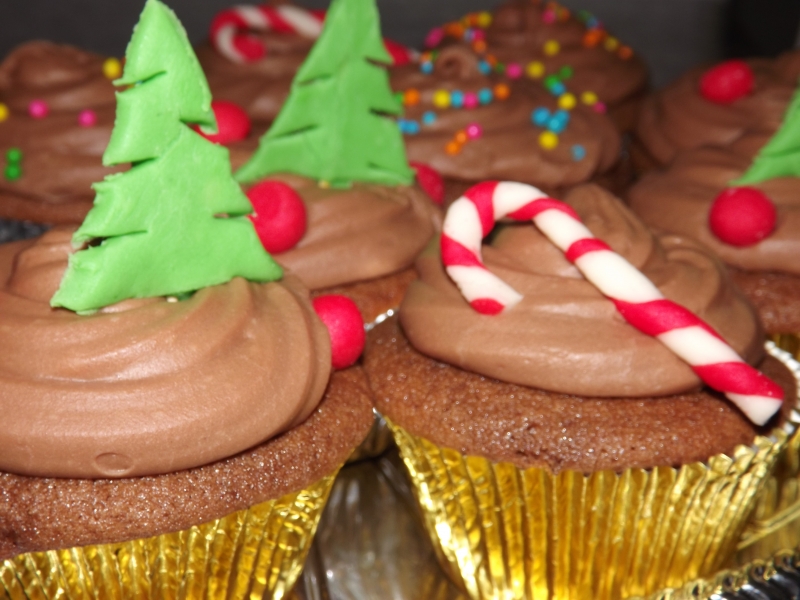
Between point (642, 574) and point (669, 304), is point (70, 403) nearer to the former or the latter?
point (669, 304)

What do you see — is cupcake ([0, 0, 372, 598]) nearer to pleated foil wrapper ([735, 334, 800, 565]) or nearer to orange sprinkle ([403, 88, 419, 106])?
pleated foil wrapper ([735, 334, 800, 565])

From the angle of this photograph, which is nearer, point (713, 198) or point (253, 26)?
point (713, 198)

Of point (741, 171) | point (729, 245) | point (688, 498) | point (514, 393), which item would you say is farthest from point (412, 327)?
point (741, 171)

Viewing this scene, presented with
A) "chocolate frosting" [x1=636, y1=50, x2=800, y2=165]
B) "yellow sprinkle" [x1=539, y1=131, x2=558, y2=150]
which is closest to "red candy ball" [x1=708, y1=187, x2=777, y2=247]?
"chocolate frosting" [x1=636, y1=50, x2=800, y2=165]

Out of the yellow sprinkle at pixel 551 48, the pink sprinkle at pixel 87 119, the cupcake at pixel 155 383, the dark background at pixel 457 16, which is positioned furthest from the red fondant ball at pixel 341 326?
the dark background at pixel 457 16

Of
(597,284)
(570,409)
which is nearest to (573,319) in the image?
(597,284)

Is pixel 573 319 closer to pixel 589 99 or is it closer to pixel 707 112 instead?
pixel 707 112
